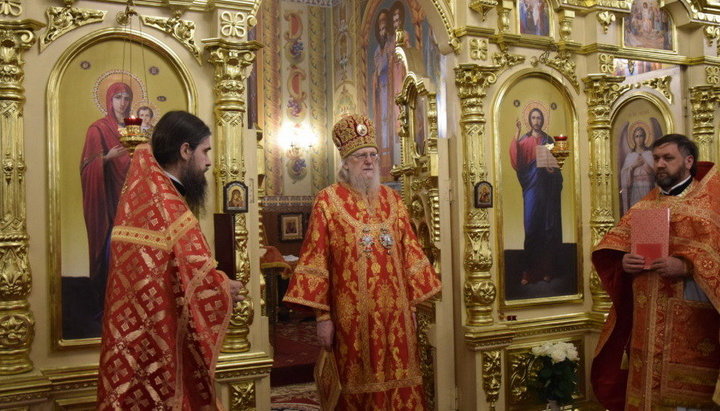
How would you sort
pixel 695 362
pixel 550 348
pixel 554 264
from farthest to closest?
pixel 554 264 < pixel 550 348 < pixel 695 362

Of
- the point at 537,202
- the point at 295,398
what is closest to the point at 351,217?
the point at 537,202

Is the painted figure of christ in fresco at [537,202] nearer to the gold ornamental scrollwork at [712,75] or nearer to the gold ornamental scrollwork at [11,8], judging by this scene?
the gold ornamental scrollwork at [712,75]

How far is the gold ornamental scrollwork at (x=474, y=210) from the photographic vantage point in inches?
214

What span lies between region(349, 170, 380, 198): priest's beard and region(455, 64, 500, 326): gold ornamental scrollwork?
1.32 metres

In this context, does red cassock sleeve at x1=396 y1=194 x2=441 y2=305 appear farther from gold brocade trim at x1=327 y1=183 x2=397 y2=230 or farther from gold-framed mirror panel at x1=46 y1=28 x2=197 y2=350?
gold-framed mirror panel at x1=46 y1=28 x2=197 y2=350

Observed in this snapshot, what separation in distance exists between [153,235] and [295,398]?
13.8ft

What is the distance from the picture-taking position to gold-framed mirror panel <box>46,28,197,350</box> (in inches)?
161

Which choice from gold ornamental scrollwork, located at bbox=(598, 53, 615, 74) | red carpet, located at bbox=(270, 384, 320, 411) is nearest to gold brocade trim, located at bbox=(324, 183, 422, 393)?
red carpet, located at bbox=(270, 384, 320, 411)

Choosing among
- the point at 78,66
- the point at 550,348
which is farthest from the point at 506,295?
the point at 78,66

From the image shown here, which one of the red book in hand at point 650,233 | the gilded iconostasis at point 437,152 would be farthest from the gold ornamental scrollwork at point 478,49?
the red book in hand at point 650,233

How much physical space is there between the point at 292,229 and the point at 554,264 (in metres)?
5.37

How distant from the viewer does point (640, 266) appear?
13.0ft

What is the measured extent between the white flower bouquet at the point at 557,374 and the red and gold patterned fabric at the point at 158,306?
317 cm

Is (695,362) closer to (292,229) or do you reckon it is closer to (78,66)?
(78,66)
